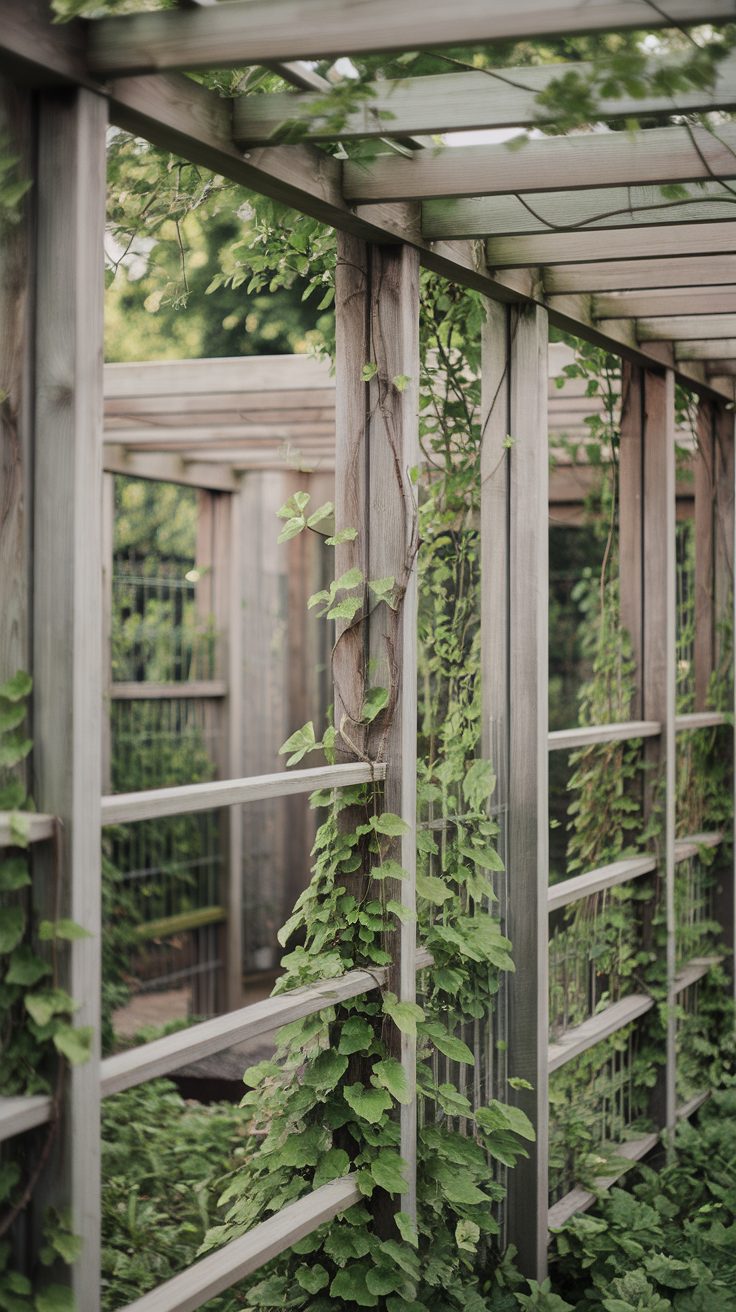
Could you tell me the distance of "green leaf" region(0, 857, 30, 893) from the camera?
1.93 meters

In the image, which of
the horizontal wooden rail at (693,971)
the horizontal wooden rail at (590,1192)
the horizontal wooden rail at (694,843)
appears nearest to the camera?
the horizontal wooden rail at (590,1192)

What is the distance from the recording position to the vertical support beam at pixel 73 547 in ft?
6.46

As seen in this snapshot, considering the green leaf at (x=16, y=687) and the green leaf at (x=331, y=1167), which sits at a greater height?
the green leaf at (x=16, y=687)

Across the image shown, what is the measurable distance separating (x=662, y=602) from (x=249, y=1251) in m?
2.76

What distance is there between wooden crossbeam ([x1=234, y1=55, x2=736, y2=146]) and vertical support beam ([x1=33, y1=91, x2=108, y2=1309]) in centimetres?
38

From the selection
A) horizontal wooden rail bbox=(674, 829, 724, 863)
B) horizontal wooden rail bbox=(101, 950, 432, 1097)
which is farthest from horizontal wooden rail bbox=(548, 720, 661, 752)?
horizontal wooden rail bbox=(101, 950, 432, 1097)

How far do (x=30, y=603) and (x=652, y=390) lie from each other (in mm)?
3081

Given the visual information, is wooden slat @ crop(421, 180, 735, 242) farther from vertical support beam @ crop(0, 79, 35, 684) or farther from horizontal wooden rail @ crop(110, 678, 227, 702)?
horizontal wooden rail @ crop(110, 678, 227, 702)

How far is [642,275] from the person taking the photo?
3.47 metres

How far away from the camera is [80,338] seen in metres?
2.00

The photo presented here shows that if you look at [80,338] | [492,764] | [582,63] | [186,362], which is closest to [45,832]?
[80,338]

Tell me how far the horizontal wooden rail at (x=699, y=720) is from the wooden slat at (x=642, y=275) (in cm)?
175

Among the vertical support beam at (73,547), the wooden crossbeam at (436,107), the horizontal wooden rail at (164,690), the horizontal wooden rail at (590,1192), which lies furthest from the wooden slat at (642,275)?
the horizontal wooden rail at (164,690)

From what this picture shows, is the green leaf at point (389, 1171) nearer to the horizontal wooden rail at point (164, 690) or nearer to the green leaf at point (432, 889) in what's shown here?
the green leaf at point (432, 889)
